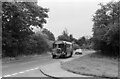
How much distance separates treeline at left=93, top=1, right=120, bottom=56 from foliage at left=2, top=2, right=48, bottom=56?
1133cm

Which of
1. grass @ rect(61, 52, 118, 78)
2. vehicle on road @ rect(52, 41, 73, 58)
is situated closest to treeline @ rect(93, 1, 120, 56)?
vehicle on road @ rect(52, 41, 73, 58)

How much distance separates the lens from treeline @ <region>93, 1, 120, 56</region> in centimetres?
4077

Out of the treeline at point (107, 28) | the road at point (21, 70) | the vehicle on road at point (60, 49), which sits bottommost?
the road at point (21, 70)

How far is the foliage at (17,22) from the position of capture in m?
34.9

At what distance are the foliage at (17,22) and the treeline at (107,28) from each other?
37.2ft

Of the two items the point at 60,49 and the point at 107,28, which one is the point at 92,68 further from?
the point at 107,28

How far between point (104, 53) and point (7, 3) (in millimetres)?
23454

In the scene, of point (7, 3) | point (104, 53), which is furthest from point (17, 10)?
point (104, 53)

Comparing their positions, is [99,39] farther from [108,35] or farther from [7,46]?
[7,46]

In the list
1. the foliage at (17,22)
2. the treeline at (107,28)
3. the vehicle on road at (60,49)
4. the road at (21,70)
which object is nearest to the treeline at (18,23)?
the foliage at (17,22)

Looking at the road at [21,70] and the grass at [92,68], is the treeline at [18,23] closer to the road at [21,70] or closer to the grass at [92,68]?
the road at [21,70]

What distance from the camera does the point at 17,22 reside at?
117 ft

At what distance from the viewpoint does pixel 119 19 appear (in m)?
42.4

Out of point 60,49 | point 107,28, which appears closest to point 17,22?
point 60,49
